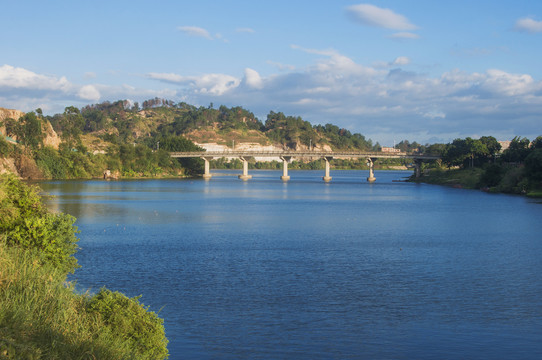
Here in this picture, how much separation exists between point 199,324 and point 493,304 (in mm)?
14661

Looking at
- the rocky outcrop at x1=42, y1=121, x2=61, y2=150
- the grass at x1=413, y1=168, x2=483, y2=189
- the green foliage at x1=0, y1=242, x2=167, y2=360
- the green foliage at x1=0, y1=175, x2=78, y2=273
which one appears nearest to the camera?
the green foliage at x1=0, y1=242, x2=167, y2=360

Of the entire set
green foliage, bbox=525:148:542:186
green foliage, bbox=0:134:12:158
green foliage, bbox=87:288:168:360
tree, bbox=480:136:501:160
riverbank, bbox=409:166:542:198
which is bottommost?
green foliage, bbox=87:288:168:360

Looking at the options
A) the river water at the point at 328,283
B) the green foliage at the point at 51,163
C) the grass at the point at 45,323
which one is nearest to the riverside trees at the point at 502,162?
the river water at the point at 328,283

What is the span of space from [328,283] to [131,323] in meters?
16.6

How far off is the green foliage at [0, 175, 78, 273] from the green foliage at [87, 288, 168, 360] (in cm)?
694

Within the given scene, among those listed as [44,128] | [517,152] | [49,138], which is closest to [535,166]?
[517,152]

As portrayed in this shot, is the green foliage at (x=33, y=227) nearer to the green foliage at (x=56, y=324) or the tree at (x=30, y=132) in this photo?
the green foliage at (x=56, y=324)

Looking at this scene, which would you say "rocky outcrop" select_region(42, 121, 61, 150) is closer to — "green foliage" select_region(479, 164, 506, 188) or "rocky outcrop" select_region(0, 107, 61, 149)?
"rocky outcrop" select_region(0, 107, 61, 149)

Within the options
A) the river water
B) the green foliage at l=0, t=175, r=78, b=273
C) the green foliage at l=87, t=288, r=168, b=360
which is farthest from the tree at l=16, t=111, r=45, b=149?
the green foliage at l=87, t=288, r=168, b=360

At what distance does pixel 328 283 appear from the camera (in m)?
32.4

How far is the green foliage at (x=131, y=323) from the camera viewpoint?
17.4m

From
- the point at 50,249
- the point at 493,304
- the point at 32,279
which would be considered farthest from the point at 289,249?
the point at 32,279

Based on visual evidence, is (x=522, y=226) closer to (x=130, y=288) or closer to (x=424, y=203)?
(x=424, y=203)

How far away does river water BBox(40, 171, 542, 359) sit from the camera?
74.8 feet
